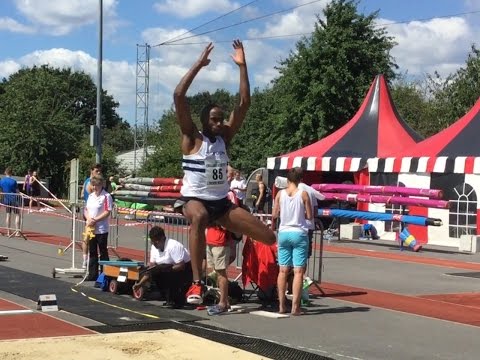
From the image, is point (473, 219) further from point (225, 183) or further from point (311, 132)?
point (311, 132)

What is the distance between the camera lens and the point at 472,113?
2281 cm

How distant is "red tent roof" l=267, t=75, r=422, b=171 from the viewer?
24.4 metres

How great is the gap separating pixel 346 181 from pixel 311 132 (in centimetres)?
1056

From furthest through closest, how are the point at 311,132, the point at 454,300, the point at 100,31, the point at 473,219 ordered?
the point at 311,132 < the point at 100,31 < the point at 473,219 < the point at 454,300

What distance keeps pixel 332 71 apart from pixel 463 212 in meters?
17.3

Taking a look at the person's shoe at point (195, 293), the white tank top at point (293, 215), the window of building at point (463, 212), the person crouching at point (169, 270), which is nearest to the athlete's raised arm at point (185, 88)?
the person's shoe at point (195, 293)

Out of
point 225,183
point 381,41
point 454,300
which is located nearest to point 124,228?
point 454,300

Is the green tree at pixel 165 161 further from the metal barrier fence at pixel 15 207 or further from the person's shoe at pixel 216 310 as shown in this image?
the person's shoe at pixel 216 310

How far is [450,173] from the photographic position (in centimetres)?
2147

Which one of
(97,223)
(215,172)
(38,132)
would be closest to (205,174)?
(215,172)

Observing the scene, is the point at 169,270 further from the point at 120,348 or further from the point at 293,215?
the point at 120,348

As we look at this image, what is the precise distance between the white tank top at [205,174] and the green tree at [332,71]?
99.3 feet

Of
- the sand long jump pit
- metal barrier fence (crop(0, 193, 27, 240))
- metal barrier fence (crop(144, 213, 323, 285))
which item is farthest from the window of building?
the sand long jump pit

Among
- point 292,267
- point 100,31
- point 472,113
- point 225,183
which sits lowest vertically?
point 292,267
